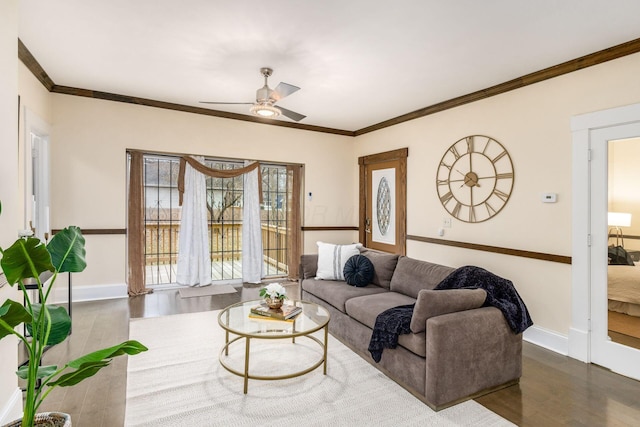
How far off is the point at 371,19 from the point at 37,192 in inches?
170

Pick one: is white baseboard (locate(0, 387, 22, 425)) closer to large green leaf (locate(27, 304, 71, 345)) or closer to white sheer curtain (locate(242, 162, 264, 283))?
large green leaf (locate(27, 304, 71, 345))

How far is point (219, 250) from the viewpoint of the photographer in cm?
568

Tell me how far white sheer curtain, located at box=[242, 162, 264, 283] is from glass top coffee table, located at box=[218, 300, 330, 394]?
2.57 meters

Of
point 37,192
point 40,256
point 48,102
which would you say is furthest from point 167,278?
point 40,256

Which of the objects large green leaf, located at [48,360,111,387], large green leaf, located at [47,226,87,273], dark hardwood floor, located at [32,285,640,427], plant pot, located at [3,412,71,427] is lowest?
dark hardwood floor, located at [32,285,640,427]

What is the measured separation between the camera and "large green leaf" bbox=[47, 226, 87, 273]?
A: 1681 mm

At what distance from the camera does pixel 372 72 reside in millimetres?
3637

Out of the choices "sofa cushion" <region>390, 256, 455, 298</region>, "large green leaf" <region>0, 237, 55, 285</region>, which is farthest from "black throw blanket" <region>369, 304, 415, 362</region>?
"large green leaf" <region>0, 237, 55, 285</region>

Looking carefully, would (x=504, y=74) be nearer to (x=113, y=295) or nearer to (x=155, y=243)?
(x=155, y=243)

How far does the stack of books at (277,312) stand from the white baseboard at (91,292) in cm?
281

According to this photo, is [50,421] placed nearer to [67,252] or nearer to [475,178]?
[67,252]

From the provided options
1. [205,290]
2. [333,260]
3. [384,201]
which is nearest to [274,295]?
[333,260]

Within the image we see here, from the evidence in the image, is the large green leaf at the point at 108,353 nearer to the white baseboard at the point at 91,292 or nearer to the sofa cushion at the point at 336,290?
the sofa cushion at the point at 336,290

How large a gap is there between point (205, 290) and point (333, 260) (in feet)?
7.32
